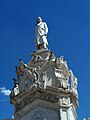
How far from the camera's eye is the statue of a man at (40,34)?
17.6 meters

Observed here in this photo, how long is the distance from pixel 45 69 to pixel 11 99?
90.9 inches

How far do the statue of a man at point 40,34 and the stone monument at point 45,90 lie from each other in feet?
3.49

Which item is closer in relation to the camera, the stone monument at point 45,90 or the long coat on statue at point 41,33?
the stone monument at point 45,90

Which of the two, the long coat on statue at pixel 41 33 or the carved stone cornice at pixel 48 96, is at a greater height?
the long coat on statue at pixel 41 33

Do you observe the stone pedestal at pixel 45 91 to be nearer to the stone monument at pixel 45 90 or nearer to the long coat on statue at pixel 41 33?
the stone monument at pixel 45 90

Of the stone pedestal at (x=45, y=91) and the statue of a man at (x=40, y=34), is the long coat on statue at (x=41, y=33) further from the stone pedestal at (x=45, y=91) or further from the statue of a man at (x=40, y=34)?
the stone pedestal at (x=45, y=91)

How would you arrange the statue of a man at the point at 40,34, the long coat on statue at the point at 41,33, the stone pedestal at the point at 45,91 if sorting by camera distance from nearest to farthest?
the stone pedestal at the point at 45,91
the statue of a man at the point at 40,34
the long coat on statue at the point at 41,33

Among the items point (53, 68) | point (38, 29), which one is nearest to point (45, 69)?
point (53, 68)

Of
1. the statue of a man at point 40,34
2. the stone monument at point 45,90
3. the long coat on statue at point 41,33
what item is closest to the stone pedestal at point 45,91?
the stone monument at point 45,90

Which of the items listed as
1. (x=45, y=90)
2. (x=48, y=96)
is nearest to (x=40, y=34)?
(x=45, y=90)

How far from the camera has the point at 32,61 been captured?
16438 millimetres

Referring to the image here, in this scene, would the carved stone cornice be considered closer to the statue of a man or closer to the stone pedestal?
the stone pedestal

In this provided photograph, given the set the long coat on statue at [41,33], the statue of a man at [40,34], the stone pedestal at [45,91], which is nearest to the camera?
the stone pedestal at [45,91]

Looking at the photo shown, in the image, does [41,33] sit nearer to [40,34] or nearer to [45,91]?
[40,34]
